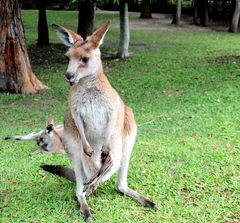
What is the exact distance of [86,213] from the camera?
11.8ft

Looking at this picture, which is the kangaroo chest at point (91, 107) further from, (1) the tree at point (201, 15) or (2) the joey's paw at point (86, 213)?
(1) the tree at point (201, 15)

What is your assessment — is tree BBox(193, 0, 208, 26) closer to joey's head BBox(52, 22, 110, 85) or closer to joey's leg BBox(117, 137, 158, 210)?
joey's leg BBox(117, 137, 158, 210)

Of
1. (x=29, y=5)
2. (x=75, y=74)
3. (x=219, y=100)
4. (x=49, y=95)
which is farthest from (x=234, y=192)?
(x=29, y=5)

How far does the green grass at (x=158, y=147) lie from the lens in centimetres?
376

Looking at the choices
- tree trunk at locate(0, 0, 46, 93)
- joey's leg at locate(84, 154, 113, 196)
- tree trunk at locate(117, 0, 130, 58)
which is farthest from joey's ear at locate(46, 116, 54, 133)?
tree trunk at locate(117, 0, 130, 58)

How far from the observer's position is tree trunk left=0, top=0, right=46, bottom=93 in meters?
8.34

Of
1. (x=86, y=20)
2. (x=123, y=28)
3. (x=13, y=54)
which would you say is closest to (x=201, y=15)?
(x=86, y=20)

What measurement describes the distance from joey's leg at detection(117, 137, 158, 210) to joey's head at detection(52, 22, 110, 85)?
2.26 feet

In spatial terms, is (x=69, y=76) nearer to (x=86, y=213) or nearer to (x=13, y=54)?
(x=86, y=213)

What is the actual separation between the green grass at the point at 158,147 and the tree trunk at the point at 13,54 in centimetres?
35

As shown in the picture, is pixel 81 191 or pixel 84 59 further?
pixel 81 191

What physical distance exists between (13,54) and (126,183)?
5195 millimetres

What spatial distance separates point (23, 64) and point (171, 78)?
9.36 feet

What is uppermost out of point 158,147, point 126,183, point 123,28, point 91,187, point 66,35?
point 66,35
